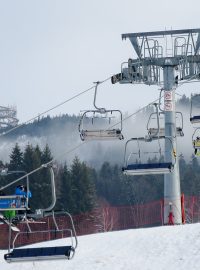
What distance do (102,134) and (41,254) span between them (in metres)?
6.68

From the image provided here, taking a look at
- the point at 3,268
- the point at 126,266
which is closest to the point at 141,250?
the point at 126,266

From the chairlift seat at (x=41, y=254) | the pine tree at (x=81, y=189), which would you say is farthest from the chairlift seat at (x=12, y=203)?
the pine tree at (x=81, y=189)

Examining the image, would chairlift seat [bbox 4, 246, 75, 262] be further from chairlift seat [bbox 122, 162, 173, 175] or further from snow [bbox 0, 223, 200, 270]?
snow [bbox 0, 223, 200, 270]

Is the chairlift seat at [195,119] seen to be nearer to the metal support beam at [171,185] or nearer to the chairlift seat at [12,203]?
the chairlift seat at [12,203]

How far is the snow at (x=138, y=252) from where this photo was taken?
1089 inches

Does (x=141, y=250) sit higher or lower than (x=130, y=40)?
lower

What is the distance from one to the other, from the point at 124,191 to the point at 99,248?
82717 mm

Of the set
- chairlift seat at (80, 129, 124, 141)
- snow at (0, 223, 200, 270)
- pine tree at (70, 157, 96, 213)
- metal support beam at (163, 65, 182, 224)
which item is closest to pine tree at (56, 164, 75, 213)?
pine tree at (70, 157, 96, 213)

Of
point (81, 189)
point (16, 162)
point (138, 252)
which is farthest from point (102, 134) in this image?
point (16, 162)

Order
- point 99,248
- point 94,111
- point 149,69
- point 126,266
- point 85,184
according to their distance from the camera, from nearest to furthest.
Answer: point 94,111
point 126,266
point 99,248
point 149,69
point 85,184

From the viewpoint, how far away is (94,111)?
23.7 meters

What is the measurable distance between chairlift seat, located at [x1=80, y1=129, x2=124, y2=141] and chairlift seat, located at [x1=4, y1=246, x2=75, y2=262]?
6.32 m

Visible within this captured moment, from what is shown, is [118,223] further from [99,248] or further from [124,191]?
[99,248]

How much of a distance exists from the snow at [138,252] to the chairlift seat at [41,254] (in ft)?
30.5
